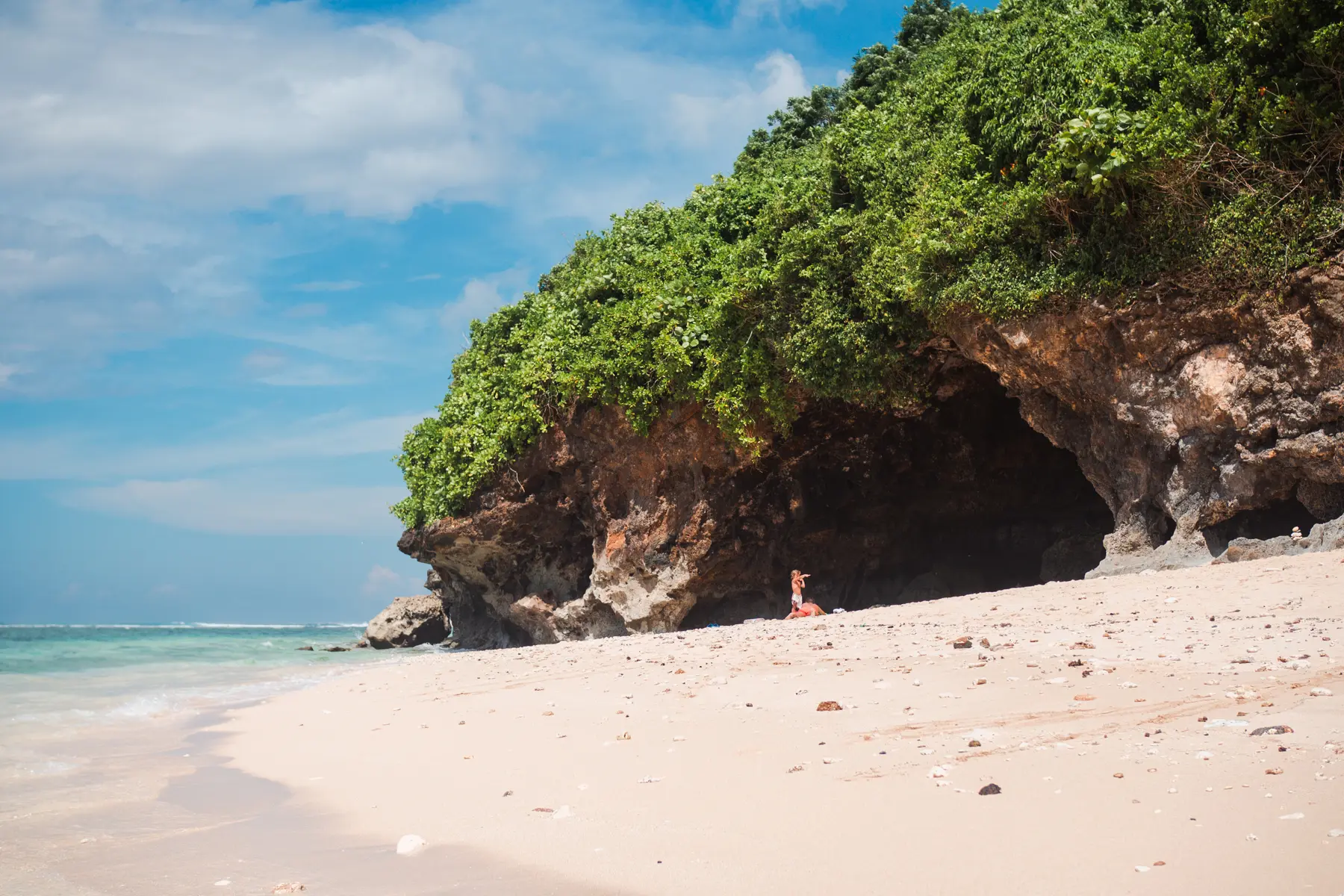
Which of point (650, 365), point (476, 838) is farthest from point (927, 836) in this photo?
point (650, 365)

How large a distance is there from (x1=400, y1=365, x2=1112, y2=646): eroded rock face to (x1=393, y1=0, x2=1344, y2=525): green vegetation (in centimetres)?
109

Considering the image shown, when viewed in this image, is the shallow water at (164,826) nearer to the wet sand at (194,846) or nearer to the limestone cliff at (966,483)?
the wet sand at (194,846)

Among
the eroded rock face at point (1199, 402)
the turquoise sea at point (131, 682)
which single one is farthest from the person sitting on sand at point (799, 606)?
the turquoise sea at point (131, 682)

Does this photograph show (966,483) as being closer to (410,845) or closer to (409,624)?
(410,845)

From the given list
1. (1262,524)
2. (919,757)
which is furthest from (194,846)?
(1262,524)

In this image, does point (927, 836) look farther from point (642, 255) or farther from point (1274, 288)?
point (642, 255)

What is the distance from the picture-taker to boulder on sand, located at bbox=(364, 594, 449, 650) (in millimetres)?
32625

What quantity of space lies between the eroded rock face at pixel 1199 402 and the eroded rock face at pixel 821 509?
403 cm

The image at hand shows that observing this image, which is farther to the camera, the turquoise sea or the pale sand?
the turquoise sea

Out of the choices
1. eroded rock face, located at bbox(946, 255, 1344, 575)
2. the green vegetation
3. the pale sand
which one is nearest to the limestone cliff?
eroded rock face, located at bbox(946, 255, 1344, 575)

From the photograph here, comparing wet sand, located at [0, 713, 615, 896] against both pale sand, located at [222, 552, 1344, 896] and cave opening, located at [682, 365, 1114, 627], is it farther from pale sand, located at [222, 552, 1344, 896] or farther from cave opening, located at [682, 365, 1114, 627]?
cave opening, located at [682, 365, 1114, 627]

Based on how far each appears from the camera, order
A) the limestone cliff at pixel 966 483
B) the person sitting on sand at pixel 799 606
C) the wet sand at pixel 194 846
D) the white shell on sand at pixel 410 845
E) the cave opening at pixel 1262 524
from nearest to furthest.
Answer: the wet sand at pixel 194 846 → the white shell on sand at pixel 410 845 → the limestone cliff at pixel 966 483 → the cave opening at pixel 1262 524 → the person sitting on sand at pixel 799 606

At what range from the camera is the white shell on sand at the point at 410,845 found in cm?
447

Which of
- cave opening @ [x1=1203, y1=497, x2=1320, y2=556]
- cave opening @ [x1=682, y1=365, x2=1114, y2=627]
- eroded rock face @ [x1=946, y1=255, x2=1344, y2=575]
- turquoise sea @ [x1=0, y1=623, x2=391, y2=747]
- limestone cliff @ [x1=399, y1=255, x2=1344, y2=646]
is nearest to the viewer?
eroded rock face @ [x1=946, y1=255, x2=1344, y2=575]
